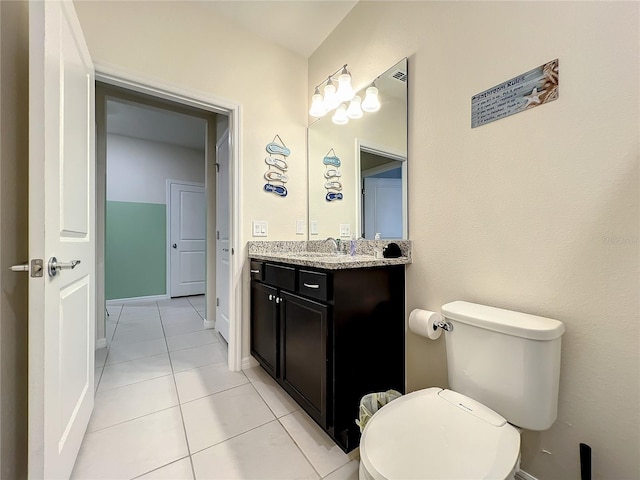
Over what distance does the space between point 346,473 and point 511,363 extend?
0.79 meters

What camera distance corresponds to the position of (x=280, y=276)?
161cm

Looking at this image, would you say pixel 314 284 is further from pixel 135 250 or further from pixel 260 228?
pixel 135 250

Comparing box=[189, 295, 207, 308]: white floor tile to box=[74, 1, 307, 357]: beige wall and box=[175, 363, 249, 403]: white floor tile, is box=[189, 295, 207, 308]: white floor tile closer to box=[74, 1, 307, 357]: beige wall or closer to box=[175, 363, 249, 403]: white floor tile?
box=[175, 363, 249, 403]: white floor tile

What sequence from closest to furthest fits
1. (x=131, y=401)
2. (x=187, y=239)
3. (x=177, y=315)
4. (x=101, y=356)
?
(x=131, y=401) → (x=101, y=356) → (x=177, y=315) → (x=187, y=239)

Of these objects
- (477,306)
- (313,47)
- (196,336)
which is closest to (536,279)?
(477,306)

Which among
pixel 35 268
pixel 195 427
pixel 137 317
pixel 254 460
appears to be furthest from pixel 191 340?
pixel 35 268

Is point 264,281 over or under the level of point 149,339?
over

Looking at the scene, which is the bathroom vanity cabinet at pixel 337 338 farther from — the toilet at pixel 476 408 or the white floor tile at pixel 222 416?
the toilet at pixel 476 408

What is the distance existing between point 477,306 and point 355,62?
5.65 feet

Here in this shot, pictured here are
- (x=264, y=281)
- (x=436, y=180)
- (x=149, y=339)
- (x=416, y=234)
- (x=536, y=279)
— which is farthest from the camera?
(x=149, y=339)

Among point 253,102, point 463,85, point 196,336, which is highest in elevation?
point 253,102

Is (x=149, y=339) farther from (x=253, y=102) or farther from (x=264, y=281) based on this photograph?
(x=253, y=102)

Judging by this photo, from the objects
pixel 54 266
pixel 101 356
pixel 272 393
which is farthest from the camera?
pixel 101 356

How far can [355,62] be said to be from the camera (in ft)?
6.15
